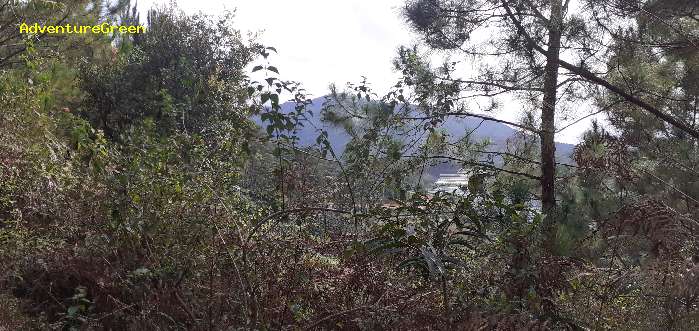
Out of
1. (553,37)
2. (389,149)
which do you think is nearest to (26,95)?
(389,149)

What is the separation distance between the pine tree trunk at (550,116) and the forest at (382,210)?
3 cm

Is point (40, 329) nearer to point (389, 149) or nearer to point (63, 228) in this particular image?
point (63, 228)

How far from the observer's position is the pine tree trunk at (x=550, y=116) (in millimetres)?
6594

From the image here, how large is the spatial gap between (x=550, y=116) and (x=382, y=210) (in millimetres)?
5698

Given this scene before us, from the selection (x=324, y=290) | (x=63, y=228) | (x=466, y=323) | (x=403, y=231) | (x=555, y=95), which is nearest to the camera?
(x=466, y=323)

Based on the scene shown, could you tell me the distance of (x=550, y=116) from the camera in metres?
7.67

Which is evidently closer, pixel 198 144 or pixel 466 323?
pixel 466 323

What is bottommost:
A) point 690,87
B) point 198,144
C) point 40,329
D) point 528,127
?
point 40,329

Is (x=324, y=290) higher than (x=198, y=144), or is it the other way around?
(x=198, y=144)

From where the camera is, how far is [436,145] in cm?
701

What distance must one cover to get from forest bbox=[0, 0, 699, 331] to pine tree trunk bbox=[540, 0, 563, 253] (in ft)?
0.08

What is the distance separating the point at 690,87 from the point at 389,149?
502 centimetres

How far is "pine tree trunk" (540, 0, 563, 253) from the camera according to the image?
6.59 meters

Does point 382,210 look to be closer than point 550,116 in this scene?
Yes
